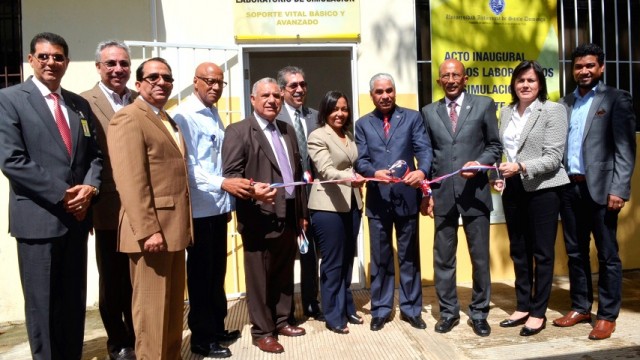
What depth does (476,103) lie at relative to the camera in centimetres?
422

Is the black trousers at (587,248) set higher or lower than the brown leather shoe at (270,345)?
higher

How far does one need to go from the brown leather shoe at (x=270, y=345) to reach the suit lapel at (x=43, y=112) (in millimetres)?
1813

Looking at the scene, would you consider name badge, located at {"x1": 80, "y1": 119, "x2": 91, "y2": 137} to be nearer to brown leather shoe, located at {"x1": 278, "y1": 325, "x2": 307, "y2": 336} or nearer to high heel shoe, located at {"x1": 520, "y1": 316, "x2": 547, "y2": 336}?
brown leather shoe, located at {"x1": 278, "y1": 325, "x2": 307, "y2": 336}

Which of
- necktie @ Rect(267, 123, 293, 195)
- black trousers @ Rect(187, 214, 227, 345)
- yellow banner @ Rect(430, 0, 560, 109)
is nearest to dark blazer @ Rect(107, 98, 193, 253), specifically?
black trousers @ Rect(187, 214, 227, 345)

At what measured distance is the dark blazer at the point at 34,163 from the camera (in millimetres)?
3066

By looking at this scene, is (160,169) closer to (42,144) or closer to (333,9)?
(42,144)

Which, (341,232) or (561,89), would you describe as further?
(561,89)

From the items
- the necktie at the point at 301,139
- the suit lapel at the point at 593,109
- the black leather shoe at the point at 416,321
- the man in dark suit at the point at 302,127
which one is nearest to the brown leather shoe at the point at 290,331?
the man in dark suit at the point at 302,127

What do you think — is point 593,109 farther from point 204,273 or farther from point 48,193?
point 48,193

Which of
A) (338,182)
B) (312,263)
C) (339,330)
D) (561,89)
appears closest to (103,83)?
(338,182)

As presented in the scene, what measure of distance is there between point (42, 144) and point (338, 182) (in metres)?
1.93

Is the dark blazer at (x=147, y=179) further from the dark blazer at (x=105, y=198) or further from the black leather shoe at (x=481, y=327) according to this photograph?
the black leather shoe at (x=481, y=327)

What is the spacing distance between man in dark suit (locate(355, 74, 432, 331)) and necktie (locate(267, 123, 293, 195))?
22.2 inches

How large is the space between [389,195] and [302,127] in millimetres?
955
